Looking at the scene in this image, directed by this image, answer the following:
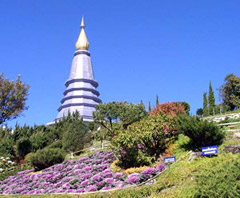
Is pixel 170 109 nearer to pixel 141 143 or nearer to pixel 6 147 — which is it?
pixel 141 143

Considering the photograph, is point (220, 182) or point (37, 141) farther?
point (37, 141)

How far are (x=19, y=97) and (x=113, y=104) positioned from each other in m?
9.13

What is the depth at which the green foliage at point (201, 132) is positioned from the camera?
45.7 ft

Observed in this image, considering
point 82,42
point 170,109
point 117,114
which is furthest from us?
point 82,42

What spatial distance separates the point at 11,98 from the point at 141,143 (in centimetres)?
1766

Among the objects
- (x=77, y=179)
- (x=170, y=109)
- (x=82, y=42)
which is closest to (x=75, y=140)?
(x=170, y=109)

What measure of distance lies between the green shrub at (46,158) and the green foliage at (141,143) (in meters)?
6.31

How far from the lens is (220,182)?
6.80 metres

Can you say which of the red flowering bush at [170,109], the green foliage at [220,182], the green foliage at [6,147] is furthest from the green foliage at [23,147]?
the green foliage at [220,182]

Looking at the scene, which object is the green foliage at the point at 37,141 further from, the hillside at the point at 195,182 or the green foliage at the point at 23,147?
the hillside at the point at 195,182

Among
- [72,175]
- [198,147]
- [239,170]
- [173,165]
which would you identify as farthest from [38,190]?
[239,170]

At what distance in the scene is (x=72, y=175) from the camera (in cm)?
1599

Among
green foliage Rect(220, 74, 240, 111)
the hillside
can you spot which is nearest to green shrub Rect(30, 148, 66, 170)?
the hillside

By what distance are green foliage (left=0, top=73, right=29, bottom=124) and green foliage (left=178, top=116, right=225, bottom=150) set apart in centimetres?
1890
